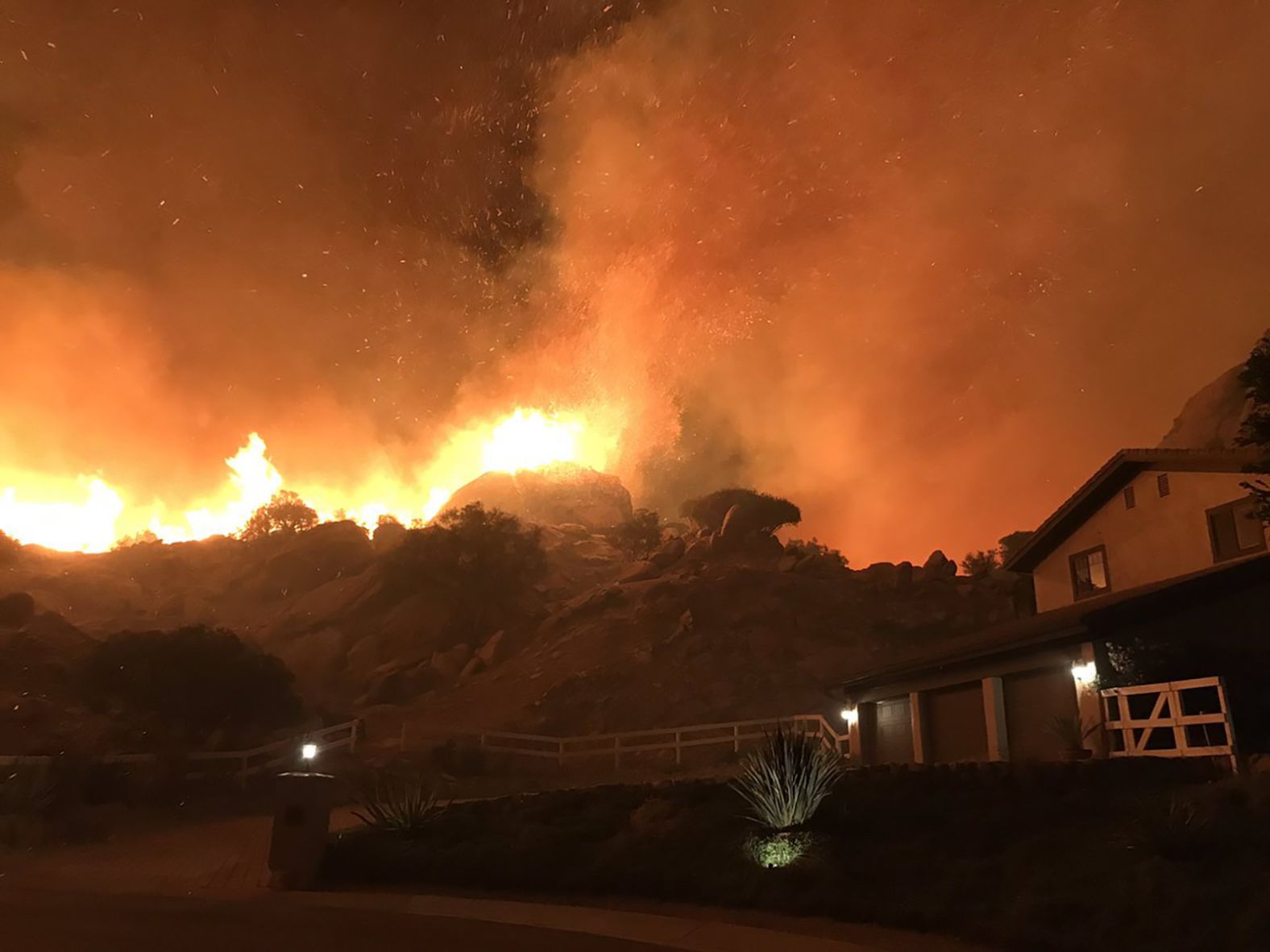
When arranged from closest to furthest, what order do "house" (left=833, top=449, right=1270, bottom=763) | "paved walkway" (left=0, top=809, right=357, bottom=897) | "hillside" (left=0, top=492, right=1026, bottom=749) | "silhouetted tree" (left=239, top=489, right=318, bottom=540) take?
"paved walkway" (left=0, top=809, right=357, bottom=897)
"house" (left=833, top=449, right=1270, bottom=763)
"hillside" (left=0, top=492, right=1026, bottom=749)
"silhouetted tree" (left=239, top=489, right=318, bottom=540)

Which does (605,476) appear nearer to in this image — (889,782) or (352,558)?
(352,558)

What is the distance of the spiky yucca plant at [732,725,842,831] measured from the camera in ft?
39.2

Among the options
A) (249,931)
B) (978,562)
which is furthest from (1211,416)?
(249,931)

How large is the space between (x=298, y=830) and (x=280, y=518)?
274ft

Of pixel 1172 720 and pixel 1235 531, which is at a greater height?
pixel 1235 531

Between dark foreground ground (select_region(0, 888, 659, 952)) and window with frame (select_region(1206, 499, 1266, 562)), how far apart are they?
17.5m

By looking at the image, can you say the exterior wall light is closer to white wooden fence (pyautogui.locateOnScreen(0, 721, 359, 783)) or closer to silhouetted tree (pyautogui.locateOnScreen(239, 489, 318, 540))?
white wooden fence (pyautogui.locateOnScreen(0, 721, 359, 783))

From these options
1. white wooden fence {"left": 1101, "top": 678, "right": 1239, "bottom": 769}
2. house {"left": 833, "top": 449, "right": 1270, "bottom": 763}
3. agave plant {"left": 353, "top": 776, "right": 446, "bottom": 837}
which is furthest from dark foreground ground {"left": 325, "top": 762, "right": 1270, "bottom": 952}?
house {"left": 833, "top": 449, "right": 1270, "bottom": 763}

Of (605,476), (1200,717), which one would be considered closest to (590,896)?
(1200,717)

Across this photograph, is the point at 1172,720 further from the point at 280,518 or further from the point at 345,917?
the point at 280,518

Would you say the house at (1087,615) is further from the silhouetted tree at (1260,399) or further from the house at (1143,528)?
the silhouetted tree at (1260,399)

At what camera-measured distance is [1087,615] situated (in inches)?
670

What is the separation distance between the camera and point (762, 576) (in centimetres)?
5600

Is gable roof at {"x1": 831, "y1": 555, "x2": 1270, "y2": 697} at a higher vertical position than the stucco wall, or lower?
lower
